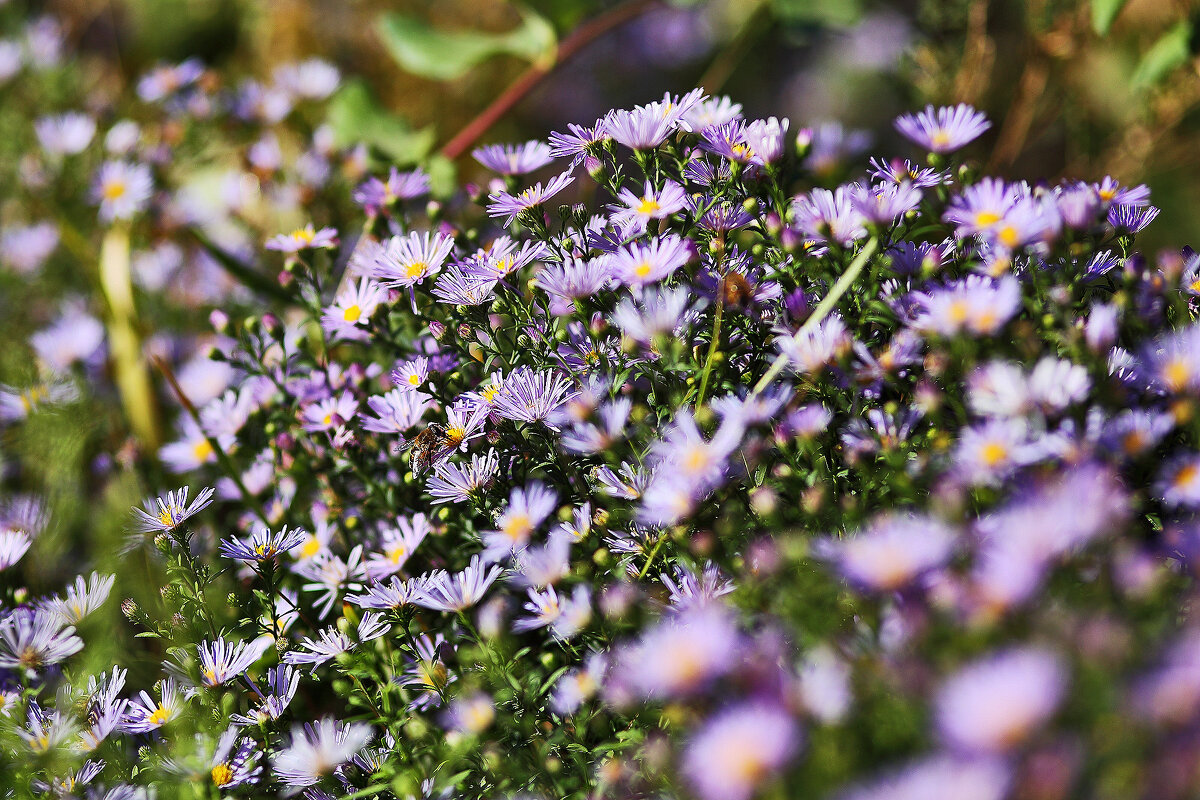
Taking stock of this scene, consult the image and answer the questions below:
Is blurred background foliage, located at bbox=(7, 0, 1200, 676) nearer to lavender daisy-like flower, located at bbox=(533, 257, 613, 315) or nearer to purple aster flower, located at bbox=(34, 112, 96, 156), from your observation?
purple aster flower, located at bbox=(34, 112, 96, 156)

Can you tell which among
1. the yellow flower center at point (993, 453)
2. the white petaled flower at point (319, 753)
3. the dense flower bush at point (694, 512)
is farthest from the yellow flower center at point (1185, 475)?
the white petaled flower at point (319, 753)

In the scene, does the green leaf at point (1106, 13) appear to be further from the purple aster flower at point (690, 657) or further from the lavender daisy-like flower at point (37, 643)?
the lavender daisy-like flower at point (37, 643)

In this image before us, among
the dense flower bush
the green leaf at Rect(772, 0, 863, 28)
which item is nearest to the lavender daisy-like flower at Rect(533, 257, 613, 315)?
the dense flower bush

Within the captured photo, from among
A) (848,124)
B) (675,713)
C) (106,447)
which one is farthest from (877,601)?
(848,124)

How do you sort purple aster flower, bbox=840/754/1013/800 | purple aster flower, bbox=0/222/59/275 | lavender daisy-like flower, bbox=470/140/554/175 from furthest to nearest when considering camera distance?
1. purple aster flower, bbox=0/222/59/275
2. lavender daisy-like flower, bbox=470/140/554/175
3. purple aster flower, bbox=840/754/1013/800

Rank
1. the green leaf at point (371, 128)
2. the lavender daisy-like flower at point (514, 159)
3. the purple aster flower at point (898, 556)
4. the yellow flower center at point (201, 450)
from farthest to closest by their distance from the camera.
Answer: the green leaf at point (371, 128), the yellow flower center at point (201, 450), the lavender daisy-like flower at point (514, 159), the purple aster flower at point (898, 556)

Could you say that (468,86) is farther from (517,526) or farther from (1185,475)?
(1185,475)
